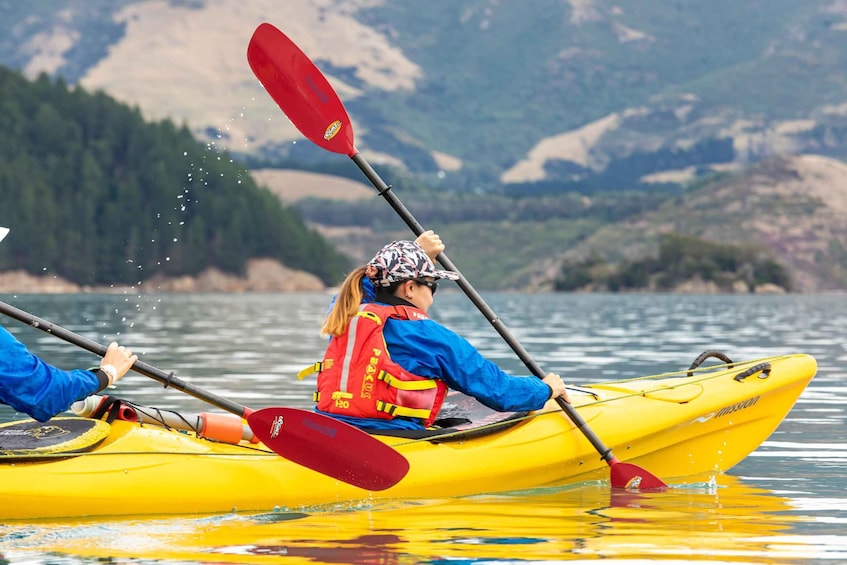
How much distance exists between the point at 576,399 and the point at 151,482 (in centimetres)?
330

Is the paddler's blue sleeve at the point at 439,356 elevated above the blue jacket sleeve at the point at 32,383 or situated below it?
above

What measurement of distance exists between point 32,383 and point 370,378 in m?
2.03

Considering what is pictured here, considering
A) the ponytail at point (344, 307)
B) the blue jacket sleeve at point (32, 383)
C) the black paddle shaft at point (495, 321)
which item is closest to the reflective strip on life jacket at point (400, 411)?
the ponytail at point (344, 307)

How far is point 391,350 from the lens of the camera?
26.5ft

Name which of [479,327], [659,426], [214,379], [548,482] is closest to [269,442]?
[548,482]

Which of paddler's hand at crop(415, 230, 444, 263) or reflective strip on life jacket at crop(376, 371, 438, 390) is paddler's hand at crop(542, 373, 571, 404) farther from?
paddler's hand at crop(415, 230, 444, 263)

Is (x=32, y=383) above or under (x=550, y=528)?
above

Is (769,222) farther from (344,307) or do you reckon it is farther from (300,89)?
(344,307)

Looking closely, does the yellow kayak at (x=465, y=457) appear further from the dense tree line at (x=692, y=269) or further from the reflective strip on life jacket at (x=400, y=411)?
the dense tree line at (x=692, y=269)

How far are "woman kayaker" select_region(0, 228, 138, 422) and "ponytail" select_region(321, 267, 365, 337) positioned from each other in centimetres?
138

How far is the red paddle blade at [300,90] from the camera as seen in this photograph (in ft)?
34.9

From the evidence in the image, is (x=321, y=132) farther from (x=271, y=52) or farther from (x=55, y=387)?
(x=55, y=387)

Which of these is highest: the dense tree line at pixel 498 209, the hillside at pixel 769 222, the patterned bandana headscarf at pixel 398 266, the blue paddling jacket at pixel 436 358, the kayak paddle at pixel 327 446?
the dense tree line at pixel 498 209

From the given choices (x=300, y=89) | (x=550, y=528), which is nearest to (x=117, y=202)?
(x=300, y=89)
